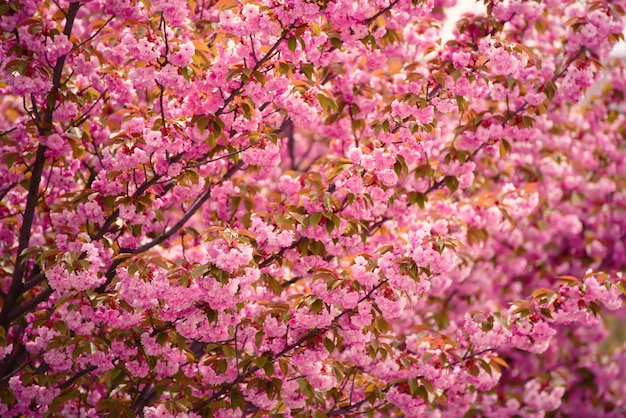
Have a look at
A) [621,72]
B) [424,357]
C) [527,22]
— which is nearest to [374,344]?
[424,357]

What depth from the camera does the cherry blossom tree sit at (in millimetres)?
4113

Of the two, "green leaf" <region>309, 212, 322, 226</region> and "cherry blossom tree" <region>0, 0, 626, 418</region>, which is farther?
"green leaf" <region>309, 212, 322, 226</region>

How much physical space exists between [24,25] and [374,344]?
8.74 feet

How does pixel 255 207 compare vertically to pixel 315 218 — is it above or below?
above

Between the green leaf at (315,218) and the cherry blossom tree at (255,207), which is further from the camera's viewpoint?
the green leaf at (315,218)

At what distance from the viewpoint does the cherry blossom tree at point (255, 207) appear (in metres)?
4.11

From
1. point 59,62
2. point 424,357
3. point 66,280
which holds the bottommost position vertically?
point 424,357

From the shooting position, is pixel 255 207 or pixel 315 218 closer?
pixel 315 218

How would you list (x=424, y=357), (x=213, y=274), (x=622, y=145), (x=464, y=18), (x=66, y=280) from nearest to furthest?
1. (x=213, y=274)
2. (x=66, y=280)
3. (x=424, y=357)
4. (x=464, y=18)
5. (x=622, y=145)

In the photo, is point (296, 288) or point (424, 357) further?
point (296, 288)

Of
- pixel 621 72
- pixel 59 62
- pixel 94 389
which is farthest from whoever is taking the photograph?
pixel 621 72

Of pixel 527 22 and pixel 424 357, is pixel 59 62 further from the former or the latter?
pixel 527 22

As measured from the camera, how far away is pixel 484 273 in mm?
7688

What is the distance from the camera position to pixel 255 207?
5.61 m
